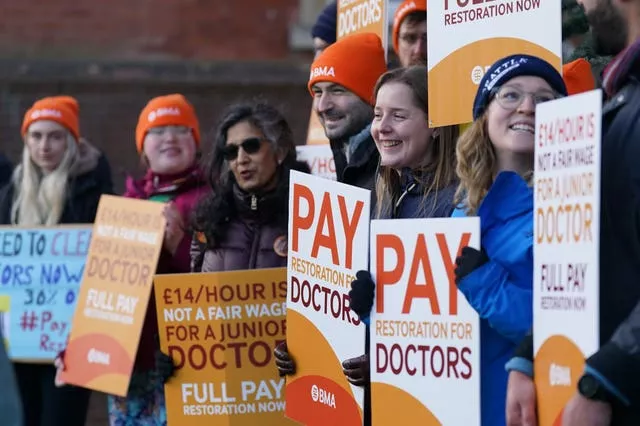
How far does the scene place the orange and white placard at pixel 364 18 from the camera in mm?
6242

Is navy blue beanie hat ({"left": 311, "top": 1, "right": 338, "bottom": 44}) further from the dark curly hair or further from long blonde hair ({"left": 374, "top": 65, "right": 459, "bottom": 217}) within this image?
long blonde hair ({"left": 374, "top": 65, "right": 459, "bottom": 217})

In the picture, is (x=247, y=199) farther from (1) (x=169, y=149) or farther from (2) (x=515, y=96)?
(2) (x=515, y=96)

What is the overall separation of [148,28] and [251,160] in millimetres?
5621

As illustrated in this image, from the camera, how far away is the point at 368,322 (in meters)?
4.66

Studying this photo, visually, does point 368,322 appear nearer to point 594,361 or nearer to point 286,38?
point 594,361

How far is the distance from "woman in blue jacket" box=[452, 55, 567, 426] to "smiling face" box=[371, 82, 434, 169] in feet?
2.03

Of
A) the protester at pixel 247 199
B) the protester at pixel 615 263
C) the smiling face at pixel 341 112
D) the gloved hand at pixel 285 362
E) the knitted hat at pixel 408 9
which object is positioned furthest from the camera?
the knitted hat at pixel 408 9

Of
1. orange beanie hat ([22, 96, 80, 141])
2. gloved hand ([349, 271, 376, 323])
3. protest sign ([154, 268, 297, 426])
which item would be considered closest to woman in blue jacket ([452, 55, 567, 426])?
gloved hand ([349, 271, 376, 323])

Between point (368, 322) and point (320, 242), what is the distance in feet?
1.27

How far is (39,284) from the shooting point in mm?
7871

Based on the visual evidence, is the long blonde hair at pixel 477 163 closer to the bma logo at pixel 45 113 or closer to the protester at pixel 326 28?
the protester at pixel 326 28

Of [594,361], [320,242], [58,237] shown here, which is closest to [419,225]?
[320,242]

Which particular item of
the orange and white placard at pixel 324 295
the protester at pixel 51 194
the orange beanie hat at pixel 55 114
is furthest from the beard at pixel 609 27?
the orange beanie hat at pixel 55 114

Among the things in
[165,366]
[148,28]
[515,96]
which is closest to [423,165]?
→ [515,96]
